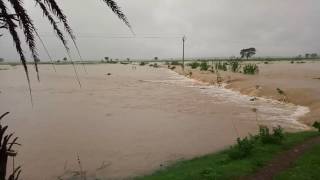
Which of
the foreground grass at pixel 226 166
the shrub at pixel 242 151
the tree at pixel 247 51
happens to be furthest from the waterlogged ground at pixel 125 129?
the tree at pixel 247 51

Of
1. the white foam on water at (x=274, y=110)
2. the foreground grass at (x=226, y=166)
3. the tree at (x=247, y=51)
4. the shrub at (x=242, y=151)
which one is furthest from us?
the tree at (x=247, y=51)

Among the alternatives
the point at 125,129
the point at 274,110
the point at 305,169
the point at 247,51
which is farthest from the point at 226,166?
the point at 247,51

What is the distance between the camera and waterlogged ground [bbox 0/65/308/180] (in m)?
12.8

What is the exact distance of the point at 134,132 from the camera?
18031mm

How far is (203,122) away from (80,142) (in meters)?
7.45

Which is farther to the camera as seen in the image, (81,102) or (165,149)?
(81,102)

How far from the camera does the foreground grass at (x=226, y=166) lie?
30.3 feet

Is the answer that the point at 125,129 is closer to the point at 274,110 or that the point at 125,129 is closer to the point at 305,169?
the point at 274,110

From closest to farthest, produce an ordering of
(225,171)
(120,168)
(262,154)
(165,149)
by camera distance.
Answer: (225,171), (262,154), (120,168), (165,149)

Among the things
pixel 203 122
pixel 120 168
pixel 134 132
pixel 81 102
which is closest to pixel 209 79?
pixel 81 102

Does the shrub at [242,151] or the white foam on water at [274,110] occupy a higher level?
the shrub at [242,151]

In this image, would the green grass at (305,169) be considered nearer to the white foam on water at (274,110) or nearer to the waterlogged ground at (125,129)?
the waterlogged ground at (125,129)

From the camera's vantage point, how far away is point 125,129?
18.7 metres

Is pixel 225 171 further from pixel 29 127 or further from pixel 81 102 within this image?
pixel 81 102
